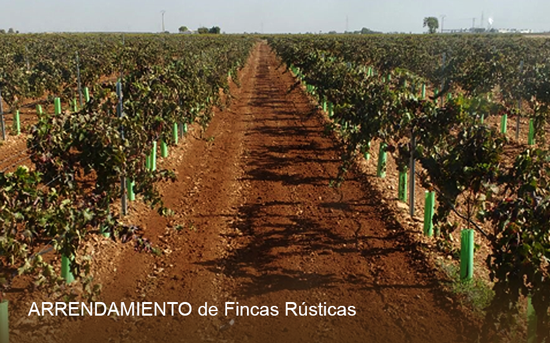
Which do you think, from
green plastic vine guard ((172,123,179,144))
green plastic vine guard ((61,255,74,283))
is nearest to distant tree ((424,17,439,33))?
green plastic vine guard ((172,123,179,144))

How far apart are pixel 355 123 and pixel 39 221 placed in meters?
6.36

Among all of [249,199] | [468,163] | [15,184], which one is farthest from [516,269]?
[249,199]

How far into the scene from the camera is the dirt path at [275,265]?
5.98 metres

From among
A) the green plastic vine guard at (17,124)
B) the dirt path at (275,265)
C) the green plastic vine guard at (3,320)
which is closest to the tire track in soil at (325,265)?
the dirt path at (275,265)

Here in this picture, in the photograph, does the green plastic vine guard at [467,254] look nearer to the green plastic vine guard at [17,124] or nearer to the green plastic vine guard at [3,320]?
the green plastic vine guard at [3,320]

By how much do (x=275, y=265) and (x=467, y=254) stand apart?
2.52 metres

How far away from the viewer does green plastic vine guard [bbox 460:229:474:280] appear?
684 cm

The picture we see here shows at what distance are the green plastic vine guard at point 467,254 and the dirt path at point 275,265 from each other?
0.42m

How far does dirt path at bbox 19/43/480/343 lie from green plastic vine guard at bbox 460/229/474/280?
42 centimetres

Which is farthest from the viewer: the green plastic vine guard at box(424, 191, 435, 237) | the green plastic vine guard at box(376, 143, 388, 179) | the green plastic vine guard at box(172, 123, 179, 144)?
the green plastic vine guard at box(172, 123, 179, 144)

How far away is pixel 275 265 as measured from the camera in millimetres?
7527

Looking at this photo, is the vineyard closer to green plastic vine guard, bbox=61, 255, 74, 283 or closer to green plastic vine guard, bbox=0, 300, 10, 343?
green plastic vine guard, bbox=61, 255, 74, 283

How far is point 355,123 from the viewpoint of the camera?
9812mm

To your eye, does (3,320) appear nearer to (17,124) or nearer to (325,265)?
(325,265)
